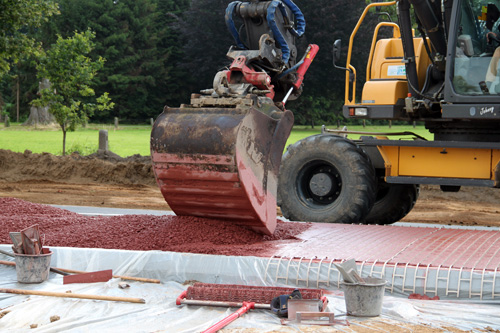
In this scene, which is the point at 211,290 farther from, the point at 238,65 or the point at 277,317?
the point at 238,65

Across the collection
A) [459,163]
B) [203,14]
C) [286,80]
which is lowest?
[459,163]

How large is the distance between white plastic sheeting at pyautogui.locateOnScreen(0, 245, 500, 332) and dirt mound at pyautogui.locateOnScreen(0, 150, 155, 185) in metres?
10.3

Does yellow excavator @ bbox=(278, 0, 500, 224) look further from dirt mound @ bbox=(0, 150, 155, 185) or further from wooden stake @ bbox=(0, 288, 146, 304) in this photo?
dirt mound @ bbox=(0, 150, 155, 185)

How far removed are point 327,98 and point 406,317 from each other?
30.8 meters

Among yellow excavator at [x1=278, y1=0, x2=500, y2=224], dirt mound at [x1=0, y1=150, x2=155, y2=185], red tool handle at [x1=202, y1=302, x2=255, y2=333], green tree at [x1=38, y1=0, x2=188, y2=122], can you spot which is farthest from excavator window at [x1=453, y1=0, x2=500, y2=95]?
green tree at [x1=38, y1=0, x2=188, y2=122]

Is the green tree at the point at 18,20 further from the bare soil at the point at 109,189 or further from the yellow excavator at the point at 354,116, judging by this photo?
the yellow excavator at the point at 354,116

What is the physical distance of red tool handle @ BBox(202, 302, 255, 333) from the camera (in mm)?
4883

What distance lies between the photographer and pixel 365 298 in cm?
537

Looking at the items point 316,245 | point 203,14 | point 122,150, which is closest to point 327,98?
point 203,14

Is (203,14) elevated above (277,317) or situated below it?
above

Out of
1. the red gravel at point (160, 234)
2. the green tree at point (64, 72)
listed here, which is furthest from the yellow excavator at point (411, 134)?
the green tree at point (64, 72)

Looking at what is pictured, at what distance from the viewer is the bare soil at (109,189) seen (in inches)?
522

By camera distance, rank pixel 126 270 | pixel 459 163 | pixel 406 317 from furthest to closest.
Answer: pixel 459 163 → pixel 126 270 → pixel 406 317

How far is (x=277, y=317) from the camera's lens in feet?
17.7
